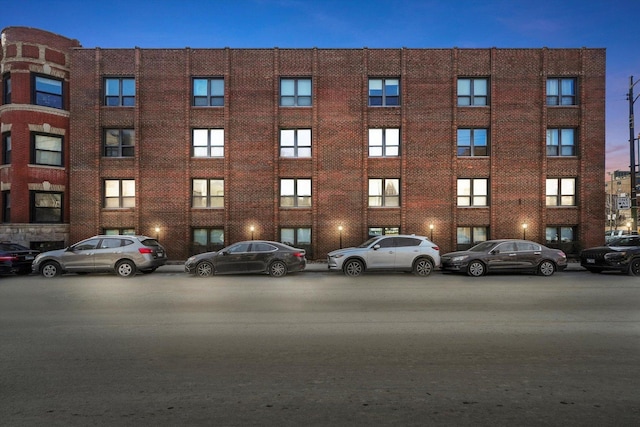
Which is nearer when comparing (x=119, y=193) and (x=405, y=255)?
(x=405, y=255)

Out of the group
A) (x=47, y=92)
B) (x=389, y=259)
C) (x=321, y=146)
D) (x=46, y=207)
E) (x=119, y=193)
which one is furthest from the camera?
(x=119, y=193)

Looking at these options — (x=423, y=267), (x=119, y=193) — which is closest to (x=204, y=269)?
(x=423, y=267)

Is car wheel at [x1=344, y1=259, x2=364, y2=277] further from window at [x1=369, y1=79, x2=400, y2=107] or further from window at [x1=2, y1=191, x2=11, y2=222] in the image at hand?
window at [x1=2, y1=191, x2=11, y2=222]

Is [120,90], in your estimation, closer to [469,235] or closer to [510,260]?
[469,235]

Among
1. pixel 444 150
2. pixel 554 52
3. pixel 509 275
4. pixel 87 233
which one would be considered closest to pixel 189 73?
pixel 87 233

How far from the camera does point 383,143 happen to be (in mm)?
20500

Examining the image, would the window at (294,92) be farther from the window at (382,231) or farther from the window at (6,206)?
the window at (6,206)

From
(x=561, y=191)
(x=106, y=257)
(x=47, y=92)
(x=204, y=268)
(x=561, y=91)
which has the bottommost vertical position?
(x=204, y=268)

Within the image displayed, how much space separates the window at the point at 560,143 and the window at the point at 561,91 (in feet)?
5.49

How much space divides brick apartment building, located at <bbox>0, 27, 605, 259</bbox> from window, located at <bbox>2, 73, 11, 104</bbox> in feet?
1.14

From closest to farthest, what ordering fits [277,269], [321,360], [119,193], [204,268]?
[321,360] < [204,268] < [277,269] < [119,193]

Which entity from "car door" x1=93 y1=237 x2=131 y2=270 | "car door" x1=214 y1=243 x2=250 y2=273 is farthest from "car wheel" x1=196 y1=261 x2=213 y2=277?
"car door" x1=93 y1=237 x2=131 y2=270

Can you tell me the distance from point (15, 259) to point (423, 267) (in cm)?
1641

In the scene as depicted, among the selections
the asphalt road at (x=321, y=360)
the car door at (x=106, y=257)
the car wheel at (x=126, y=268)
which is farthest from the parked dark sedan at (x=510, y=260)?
the car door at (x=106, y=257)
